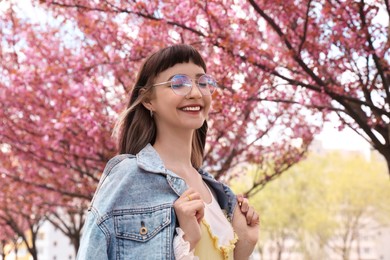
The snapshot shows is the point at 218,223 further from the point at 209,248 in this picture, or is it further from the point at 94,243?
the point at 94,243

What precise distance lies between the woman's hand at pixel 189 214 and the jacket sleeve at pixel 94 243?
0.25 m

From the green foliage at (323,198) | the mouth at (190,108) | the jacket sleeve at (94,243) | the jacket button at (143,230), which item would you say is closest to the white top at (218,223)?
the jacket button at (143,230)

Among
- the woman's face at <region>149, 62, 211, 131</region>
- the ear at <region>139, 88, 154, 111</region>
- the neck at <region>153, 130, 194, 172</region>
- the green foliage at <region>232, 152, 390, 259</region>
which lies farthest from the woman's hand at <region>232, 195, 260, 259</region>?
the green foliage at <region>232, 152, 390, 259</region>

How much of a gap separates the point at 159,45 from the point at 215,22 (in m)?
0.94

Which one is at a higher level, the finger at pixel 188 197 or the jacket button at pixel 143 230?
the finger at pixel 188 197

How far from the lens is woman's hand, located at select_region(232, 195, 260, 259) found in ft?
7.82

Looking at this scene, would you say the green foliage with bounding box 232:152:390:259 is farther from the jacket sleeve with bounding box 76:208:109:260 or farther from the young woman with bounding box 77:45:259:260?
the jacket sleeve with bounding box 76:208:109:260

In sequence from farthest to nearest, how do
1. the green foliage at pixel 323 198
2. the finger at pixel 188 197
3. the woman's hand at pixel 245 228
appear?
the green foliage at pixel 323 198 → the woman's hand at pixel 245 228 → the finger at pixel 188 197

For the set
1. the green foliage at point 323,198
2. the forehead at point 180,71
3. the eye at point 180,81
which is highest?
the green foliage at point 323,198

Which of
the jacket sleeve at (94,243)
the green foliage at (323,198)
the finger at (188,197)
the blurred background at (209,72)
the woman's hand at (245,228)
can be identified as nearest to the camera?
the jacket sleeve at (94,243)

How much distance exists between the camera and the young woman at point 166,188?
2045 mm

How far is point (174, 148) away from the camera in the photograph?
238 centimetres

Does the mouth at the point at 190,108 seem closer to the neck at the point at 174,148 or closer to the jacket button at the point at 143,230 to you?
the neck at the point at 174,148

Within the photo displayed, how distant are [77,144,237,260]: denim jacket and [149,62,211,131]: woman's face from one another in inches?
8.6
